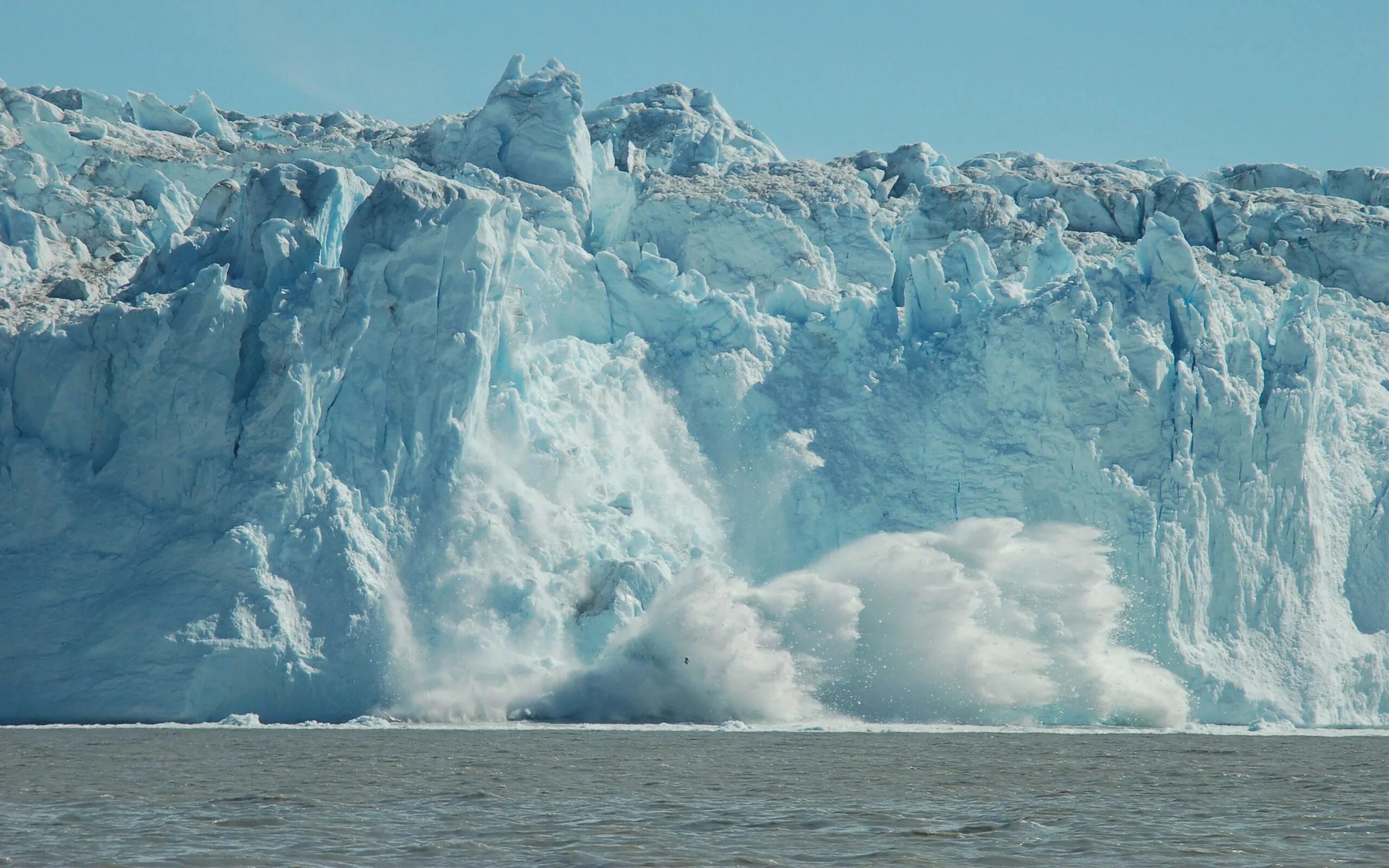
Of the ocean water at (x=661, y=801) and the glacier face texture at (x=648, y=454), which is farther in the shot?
the glacier face texture at (x=648, y=454)

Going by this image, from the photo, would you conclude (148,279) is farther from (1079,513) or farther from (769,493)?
(1079,513)

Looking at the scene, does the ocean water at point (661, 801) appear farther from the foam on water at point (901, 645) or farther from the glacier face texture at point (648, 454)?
the foam on water at point (901, 645)

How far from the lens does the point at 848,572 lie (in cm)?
3344

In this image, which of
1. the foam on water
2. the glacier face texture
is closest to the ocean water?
the glacier face texture

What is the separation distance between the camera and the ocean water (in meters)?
13.4

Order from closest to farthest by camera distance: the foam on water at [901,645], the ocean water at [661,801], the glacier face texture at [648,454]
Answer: the ocean water at [661,801], the glacier face texture at [648,454], the foam on water at [901,645]

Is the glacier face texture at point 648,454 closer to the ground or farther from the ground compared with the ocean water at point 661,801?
farther from the ground

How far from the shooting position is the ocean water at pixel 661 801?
1341 cm

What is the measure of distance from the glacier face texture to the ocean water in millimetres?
3181

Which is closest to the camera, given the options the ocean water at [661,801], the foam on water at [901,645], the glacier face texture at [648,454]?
the ocean water at [661,801]

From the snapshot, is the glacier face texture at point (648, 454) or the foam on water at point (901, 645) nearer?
the glacier face texture at point (648, 454)

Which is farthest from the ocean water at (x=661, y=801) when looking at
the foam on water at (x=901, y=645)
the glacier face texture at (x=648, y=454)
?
the foam on water at (x=901, y=645)

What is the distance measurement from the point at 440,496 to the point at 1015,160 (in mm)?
32917

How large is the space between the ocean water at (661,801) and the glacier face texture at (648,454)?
3181 mm
